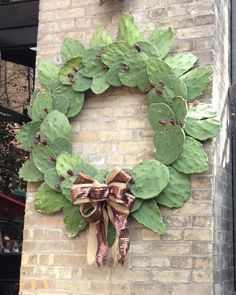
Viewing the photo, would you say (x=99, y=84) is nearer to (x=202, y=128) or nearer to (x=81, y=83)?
(x=81, y=83)

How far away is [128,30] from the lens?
10.7 feet

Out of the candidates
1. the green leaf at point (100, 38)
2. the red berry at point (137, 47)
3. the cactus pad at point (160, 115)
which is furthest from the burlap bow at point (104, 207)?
the green leaf at point (100, 38)

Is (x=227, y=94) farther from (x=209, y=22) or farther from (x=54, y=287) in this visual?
(x=54, y=287)

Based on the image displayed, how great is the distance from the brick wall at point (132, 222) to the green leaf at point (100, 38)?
11cm

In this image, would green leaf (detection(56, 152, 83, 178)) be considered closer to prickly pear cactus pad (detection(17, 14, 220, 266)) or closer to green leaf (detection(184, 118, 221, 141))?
prickly pear cactus pad (detection(17, 14, 220, 266))

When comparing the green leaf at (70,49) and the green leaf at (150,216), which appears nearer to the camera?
the green leaf at (150,216)

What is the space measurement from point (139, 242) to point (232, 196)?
2.58ft

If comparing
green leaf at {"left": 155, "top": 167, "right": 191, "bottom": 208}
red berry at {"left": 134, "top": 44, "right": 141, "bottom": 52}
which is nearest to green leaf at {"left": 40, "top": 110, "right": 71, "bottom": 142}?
red berry at {"left": 134, "top": 44, "right": 141, "bottom": 52}

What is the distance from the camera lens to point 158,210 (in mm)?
2992

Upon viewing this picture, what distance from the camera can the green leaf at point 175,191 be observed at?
299 centimetres

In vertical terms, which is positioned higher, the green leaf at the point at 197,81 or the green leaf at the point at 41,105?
the green leaf at the point at 197,81

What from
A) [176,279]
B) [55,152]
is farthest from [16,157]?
[176,279]

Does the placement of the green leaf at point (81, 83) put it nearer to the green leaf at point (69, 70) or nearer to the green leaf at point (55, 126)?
the green leaf at point (69, 70)

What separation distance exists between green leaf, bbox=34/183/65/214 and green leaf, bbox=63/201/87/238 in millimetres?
63
